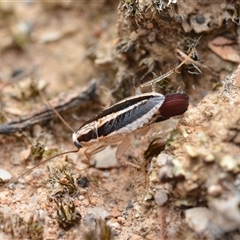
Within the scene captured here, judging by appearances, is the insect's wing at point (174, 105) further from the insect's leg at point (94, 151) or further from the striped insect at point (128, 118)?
the insect's leg at point (94, 151)

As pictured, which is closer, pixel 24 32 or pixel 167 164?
pixel 167 164

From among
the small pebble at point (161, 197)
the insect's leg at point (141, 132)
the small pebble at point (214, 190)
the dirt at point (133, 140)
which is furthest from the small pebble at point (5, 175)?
the small pebble at point (214, 190)

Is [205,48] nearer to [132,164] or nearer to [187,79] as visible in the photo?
[187,79]

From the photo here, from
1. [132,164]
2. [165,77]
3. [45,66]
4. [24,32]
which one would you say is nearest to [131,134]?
[132,164]

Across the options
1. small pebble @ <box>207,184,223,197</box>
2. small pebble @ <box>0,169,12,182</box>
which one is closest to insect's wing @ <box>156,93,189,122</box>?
small pebble @ <box>207,184,223,197</box>

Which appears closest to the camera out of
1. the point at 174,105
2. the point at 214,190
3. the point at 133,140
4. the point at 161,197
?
the point at 214,190

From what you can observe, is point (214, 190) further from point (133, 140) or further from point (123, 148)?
point (133, 140)

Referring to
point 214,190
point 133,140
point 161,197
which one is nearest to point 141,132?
point 133,140
